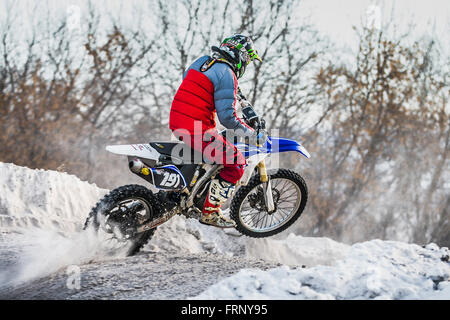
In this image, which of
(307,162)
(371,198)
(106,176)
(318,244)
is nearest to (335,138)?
(307,162)

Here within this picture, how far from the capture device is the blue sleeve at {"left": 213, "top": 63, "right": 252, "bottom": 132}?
4043mm

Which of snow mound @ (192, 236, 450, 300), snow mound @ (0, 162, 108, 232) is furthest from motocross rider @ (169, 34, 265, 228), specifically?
snow mound @ (0, 162, 108, 232)

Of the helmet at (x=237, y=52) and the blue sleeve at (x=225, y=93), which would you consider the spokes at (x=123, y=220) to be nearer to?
the blue sleeve at (x=225, y=93)

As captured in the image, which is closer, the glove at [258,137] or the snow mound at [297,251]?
the glove at [258,137]

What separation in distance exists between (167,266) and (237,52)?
2.24 m

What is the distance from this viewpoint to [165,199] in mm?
4336

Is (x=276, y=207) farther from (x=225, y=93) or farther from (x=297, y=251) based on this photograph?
(x=297, y=251)

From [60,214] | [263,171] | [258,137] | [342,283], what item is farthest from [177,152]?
[60,214]

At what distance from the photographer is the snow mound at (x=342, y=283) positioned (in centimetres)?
293

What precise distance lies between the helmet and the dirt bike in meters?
0.46

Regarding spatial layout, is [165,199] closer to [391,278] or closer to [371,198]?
[391,278]

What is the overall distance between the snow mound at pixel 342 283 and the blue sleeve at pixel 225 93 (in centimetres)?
156

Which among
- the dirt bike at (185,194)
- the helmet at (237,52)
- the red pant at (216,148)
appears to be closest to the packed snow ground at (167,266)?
the dirt bike at (185,194)

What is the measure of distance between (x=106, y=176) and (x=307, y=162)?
362 inches
